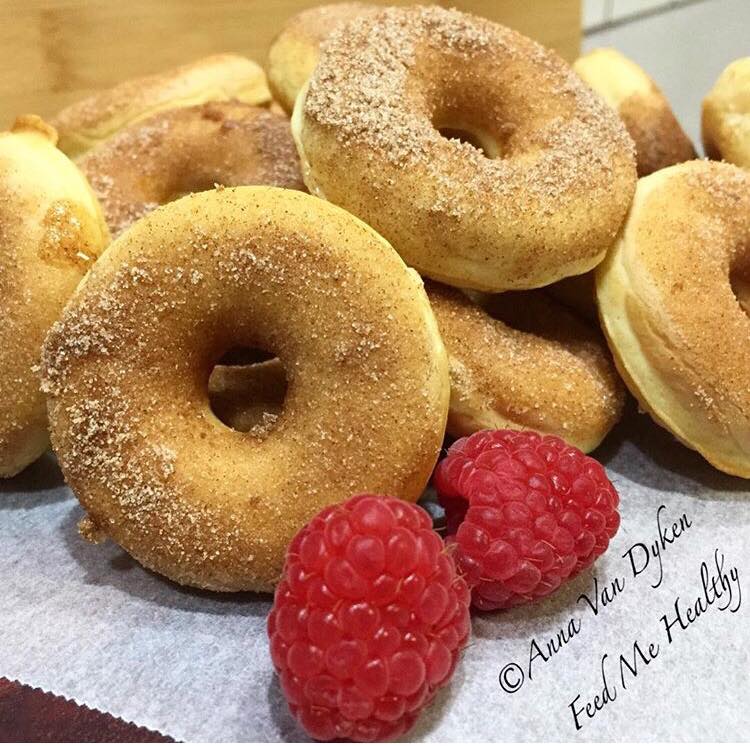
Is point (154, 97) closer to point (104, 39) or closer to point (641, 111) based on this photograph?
point (104, 39)

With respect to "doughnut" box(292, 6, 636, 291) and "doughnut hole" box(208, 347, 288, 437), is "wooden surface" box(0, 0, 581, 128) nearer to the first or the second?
"doughnut" box(292, 6, 636, 291)

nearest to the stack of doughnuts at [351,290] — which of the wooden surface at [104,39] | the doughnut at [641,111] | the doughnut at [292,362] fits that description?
the doughnut at [292,362]

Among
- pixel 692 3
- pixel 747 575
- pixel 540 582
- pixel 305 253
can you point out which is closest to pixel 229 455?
pixel 305 253

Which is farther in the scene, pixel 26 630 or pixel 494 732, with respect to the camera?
pixel 26 630

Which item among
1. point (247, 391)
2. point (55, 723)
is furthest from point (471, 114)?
point (55, 723)

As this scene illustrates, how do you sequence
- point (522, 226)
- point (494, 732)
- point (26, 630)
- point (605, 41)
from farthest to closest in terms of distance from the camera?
point (605, 41) → point (522, 226) → point (26, 630) → point (494, 732)

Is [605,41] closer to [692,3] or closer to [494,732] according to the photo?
[692,3]
